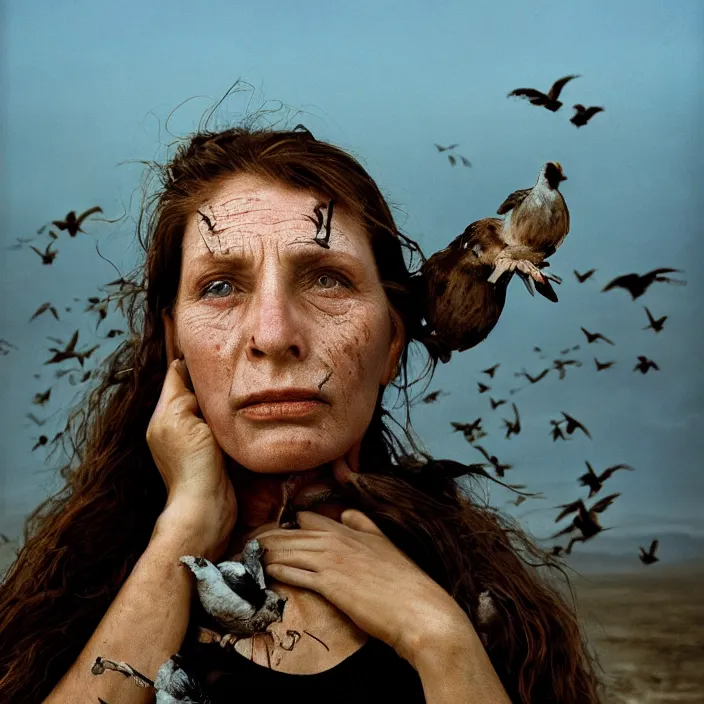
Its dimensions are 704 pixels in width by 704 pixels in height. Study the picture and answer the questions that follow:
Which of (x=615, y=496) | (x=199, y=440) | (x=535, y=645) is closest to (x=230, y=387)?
(x=199, y=440)

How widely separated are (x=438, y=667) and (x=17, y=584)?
3.03ft

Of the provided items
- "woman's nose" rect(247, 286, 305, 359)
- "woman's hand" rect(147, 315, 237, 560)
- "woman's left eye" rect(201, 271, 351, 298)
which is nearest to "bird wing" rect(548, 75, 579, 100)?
"woman's left eye" rect(201, 271, 351, 298)

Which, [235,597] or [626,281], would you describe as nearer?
[235,597]

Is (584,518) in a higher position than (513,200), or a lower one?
lower

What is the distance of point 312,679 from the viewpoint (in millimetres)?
2068

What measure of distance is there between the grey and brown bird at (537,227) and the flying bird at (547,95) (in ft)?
1.13

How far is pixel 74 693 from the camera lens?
6.82ft

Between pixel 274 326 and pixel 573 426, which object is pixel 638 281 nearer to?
pixel 573 426

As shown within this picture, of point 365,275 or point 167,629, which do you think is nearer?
point 167,629

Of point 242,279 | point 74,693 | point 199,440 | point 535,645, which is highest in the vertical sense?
point 242,279

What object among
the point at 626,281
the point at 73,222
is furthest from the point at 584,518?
the point at 73,222

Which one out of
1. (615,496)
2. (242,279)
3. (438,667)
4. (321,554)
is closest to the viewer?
(438,667)

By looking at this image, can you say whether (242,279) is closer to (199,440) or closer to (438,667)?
(199,440)

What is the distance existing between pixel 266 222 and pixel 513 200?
519mm
